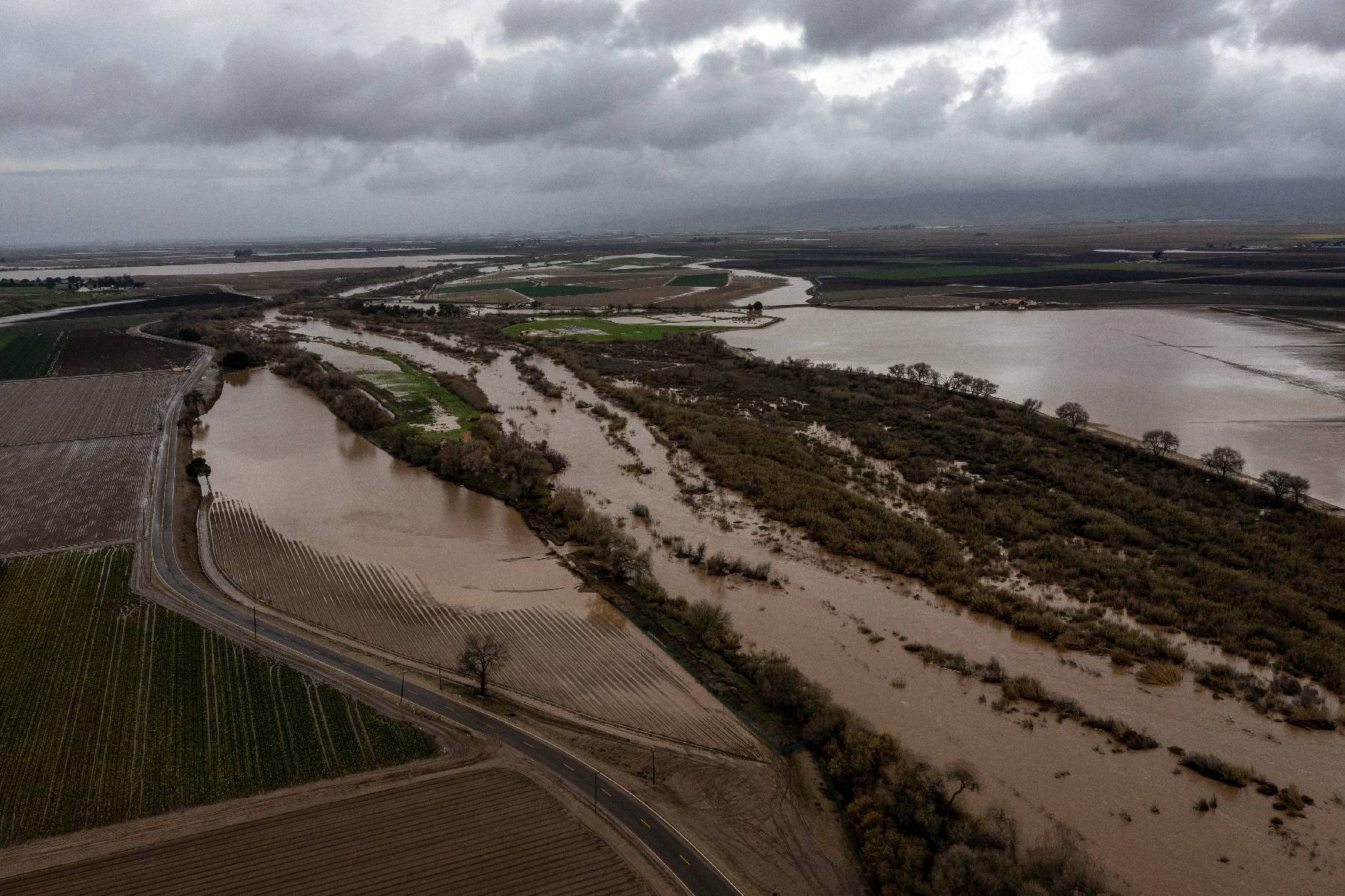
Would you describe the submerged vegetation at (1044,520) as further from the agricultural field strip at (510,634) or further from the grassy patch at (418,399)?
the grassy patch at (418,399)

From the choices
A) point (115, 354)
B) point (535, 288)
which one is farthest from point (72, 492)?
point (535, 288)

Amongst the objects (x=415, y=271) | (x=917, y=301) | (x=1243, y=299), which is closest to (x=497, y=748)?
(x=917, y=301)

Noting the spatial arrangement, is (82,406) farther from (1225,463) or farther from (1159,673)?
(1225,463)

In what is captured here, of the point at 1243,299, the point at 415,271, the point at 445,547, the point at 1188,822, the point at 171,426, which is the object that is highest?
the point at 415,271

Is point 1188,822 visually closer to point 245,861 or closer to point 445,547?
point 245,861

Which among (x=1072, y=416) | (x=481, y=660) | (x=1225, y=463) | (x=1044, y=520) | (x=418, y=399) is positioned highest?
(x=418, y=399)

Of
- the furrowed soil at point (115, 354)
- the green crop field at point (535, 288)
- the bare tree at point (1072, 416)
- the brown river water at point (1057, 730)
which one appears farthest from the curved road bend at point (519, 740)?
the green crop field at point (535, 288)
